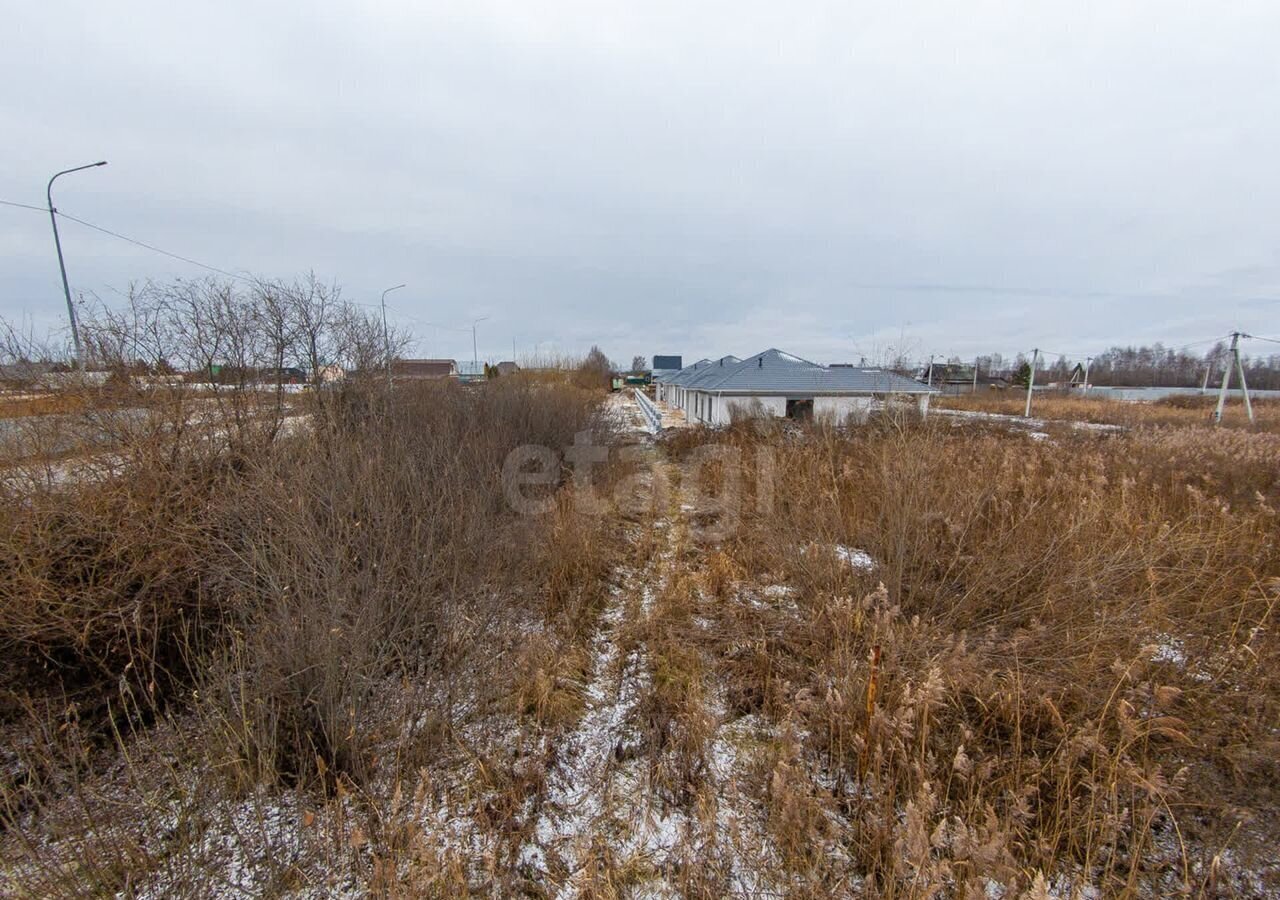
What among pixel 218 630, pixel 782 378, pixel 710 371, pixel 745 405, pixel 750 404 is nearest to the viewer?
pixel 218 630

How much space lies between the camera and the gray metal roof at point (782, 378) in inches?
725

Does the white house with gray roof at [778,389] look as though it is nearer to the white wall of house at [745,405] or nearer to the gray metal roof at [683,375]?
the white wall of house at [745,405]

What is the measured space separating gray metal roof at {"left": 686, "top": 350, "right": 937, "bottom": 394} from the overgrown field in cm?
1409

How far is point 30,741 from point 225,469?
2.14 meters

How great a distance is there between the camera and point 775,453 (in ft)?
27.5

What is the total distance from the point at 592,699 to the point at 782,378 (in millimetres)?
18327

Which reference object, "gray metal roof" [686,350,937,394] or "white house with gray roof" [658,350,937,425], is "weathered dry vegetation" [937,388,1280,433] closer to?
"gray metal roof" [686,350,937,394]

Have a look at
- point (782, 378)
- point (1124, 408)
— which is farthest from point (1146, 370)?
point (782, 378)

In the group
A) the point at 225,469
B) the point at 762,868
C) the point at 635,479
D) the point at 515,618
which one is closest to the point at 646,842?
the point at 762,868

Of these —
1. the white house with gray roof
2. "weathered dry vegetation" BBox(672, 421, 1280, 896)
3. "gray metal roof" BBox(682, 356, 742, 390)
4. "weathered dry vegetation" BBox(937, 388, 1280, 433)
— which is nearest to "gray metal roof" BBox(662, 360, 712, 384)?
"gray metal roof" BBox(682, 356, 742, 390)

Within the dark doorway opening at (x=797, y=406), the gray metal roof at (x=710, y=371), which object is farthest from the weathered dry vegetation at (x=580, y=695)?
the gray metal roof at (x=710, y=371)

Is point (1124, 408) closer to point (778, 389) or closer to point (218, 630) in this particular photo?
point (778, 389)

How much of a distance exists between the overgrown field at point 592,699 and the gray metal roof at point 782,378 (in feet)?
46.2

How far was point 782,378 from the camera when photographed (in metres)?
19.5
